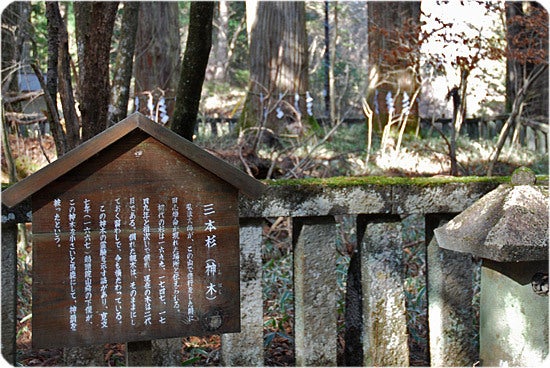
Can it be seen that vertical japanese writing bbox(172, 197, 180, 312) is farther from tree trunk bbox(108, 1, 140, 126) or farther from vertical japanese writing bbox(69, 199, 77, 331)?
tree trunk bbox(108, 1, 140, 126)

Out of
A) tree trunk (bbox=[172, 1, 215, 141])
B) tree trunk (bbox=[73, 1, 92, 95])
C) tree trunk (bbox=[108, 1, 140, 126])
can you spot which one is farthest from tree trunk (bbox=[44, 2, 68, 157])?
tree trunk (bbox=[172, 1, 215, 141])

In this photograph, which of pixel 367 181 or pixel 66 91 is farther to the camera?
pixel 66 91

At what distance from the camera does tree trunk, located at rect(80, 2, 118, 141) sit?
12.9 feet

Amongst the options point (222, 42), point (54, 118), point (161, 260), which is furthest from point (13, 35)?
point (222, 42)

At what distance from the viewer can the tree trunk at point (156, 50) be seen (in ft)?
31.5

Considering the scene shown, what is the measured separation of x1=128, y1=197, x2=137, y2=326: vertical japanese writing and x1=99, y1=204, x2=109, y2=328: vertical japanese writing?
0.10 meters

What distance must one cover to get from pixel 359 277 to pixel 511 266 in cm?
83

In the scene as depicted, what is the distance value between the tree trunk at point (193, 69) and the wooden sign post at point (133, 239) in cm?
172

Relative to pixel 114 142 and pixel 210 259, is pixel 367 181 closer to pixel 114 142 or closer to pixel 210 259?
pixel 210 259

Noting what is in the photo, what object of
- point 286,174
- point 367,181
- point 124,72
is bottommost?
point 367,181

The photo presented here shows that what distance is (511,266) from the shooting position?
117 inches

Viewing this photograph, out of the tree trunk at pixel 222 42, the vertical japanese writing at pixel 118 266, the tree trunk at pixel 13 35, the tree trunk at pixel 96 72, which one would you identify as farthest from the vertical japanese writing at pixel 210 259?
the tree trunk at pixel 222 42

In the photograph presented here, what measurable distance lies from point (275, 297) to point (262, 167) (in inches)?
82.3

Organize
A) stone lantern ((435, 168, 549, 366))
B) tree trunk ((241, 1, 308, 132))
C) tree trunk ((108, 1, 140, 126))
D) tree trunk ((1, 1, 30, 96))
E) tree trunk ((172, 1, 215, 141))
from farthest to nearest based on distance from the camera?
1. tree trunk ((241, 1, 308, 132))
2. tree trunk ((1, 1, 30, 96))
3. tree trunk ((108, 1, 140, 126))
4. tree trunk ((172, 1, 215, 141))
5. stone lantern ((435, 168, 549, 366))
